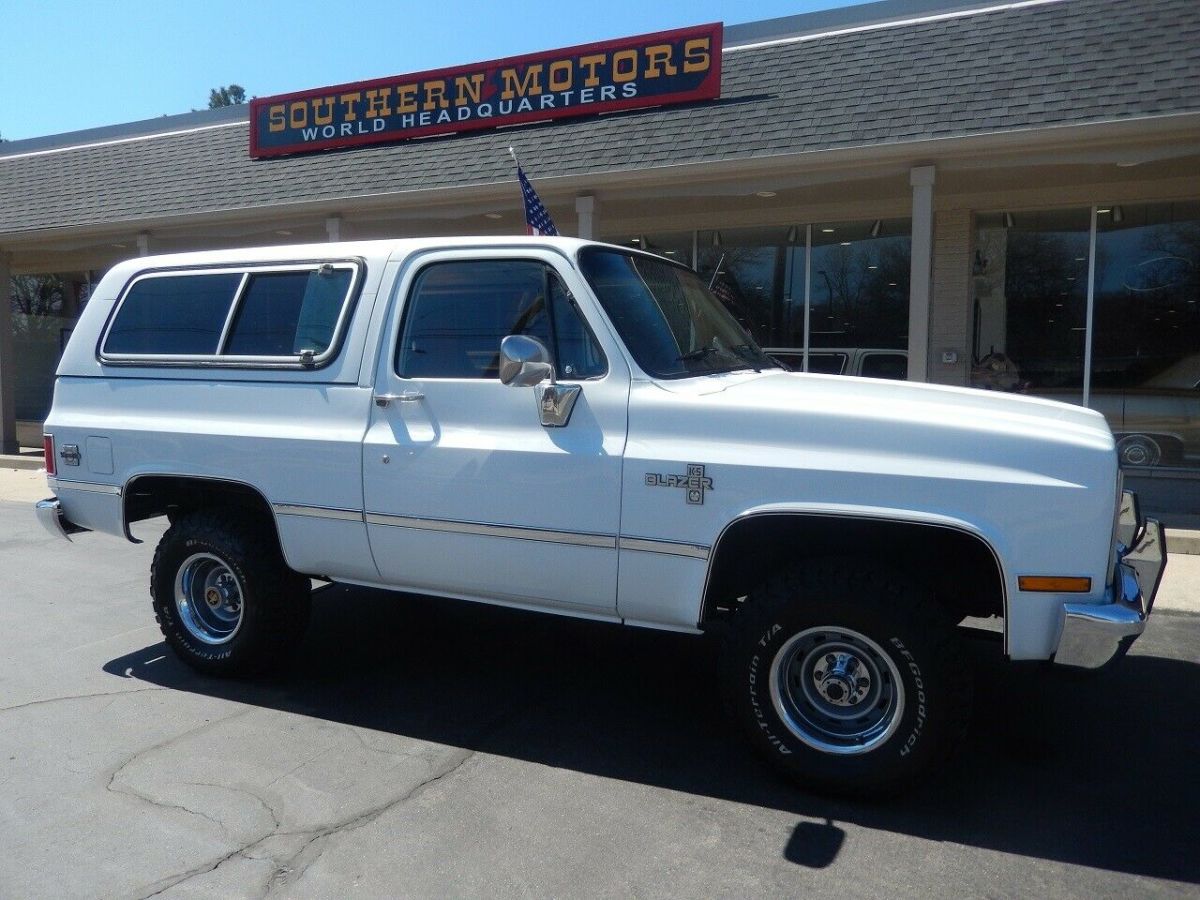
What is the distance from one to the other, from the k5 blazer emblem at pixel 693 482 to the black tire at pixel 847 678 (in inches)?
16.8

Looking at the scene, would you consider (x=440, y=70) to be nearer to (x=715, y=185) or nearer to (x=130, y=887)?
(x=715, y=185)

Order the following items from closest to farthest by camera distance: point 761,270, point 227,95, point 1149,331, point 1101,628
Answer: point 1101,628 → point 1149,331 → point 761,270 → point 227,95

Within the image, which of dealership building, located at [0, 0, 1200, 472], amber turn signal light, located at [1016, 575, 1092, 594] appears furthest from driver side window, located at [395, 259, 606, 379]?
dealership building, located at [0, 0, 1200, 472]

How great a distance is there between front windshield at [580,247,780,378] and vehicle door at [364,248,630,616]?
0.11 m

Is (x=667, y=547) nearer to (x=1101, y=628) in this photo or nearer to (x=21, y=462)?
(x=1101, y=628)

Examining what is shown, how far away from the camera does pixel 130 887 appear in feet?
9.95

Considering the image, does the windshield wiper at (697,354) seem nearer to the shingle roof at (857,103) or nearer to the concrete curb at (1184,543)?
the shingle roof at (857,103)

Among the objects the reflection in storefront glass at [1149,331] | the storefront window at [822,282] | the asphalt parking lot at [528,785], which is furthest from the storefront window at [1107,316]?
the asphalt parking lot at [528,785]

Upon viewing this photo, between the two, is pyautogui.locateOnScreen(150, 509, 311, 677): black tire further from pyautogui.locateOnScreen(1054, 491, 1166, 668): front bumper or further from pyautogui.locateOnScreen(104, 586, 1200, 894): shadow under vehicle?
pyautogui.locateOnScreen(1054, 491, 1166, 668): front bumper

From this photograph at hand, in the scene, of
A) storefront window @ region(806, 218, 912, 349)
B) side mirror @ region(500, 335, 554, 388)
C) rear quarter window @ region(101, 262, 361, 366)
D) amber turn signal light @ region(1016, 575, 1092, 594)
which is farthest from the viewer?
storefront window @ region(806, 218, 912, 349)

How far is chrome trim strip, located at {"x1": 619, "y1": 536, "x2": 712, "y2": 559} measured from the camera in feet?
11.9

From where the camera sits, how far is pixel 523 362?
3721 millimetres

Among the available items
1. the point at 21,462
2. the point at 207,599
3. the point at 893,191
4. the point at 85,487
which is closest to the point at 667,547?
the point at 207,599

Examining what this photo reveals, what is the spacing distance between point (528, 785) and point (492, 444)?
53.8 inches
